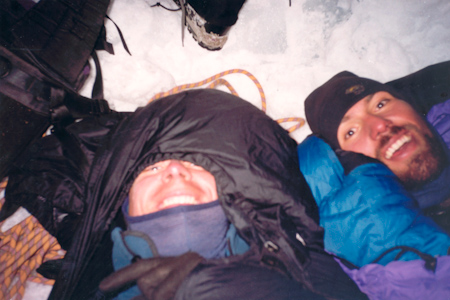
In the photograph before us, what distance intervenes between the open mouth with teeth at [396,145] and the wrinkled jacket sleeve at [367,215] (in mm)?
84

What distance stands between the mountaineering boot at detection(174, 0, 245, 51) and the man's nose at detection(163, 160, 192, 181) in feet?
2.50

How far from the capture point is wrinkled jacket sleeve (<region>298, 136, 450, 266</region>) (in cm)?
96

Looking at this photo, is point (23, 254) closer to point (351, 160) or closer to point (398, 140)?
point (351, 160)

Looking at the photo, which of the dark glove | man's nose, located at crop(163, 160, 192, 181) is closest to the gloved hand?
man's nose, located at crop(163, 160, 192, 181)

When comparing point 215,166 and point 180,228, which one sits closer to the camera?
point 180,228

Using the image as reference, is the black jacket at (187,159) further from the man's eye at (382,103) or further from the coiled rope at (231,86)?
the man's eye at (382,103)

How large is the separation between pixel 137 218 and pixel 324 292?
2.42ft

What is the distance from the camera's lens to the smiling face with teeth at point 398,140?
3.64 feet

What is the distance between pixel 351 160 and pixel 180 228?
2.91 ft

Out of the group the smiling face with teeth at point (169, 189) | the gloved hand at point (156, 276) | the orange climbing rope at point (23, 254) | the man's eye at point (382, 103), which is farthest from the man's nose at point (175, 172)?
the man's eye at point (382, 103)

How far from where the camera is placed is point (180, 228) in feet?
2.75

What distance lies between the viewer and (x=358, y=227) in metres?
1.00

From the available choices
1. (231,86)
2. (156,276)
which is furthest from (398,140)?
(156,276)

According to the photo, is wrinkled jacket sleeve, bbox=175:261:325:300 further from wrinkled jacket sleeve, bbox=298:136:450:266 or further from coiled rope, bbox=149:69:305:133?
coiled rope, bbox=149:69:305:133
